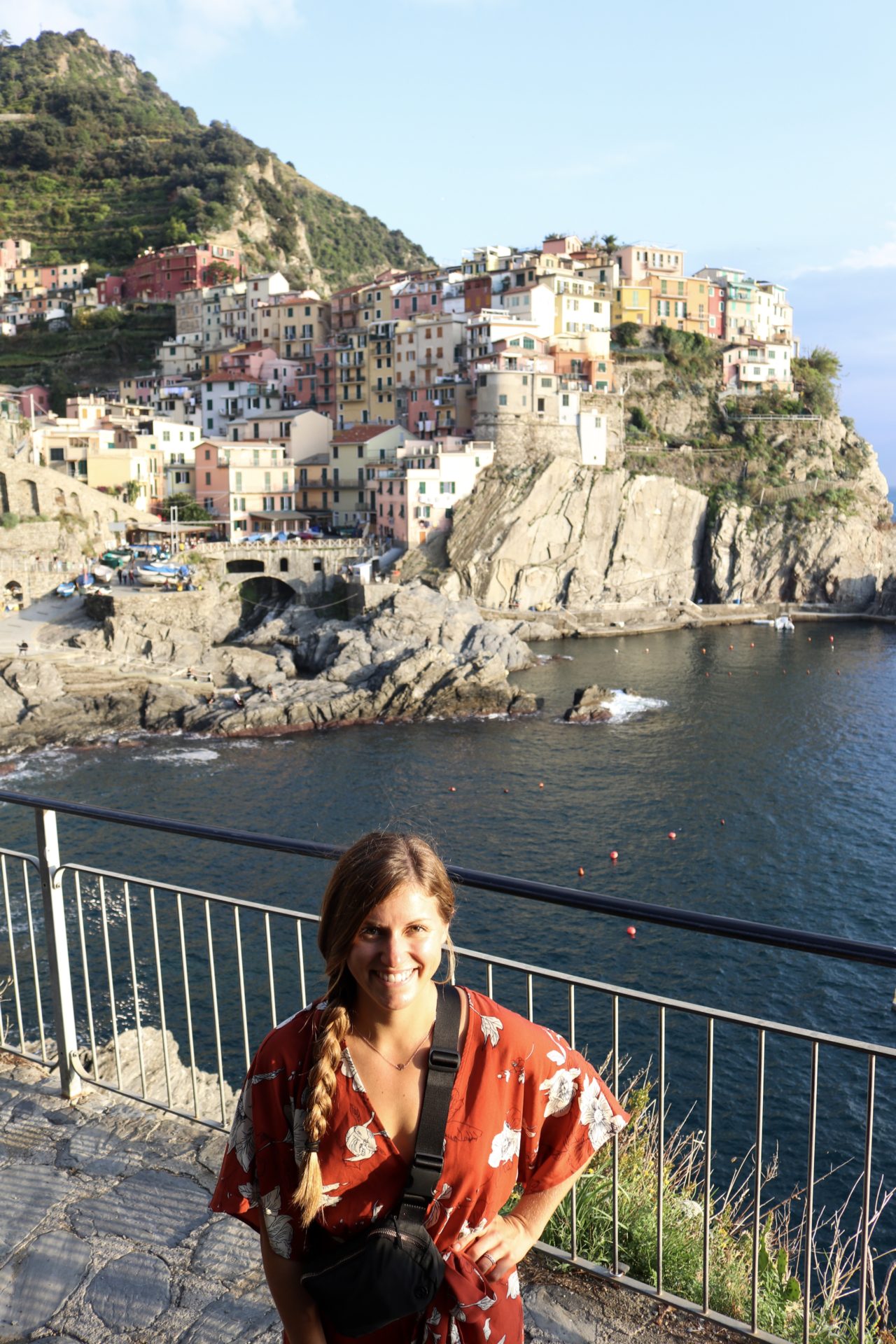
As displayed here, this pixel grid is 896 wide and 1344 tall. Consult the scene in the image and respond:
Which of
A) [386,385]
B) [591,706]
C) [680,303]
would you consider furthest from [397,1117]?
[680,303]

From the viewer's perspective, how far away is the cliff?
59.4 metres

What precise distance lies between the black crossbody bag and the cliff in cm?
5443

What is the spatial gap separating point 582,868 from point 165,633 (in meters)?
25.7

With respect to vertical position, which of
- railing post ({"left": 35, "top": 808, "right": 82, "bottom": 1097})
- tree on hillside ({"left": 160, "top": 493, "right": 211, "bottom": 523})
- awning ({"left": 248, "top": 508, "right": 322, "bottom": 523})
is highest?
railing post ({"left": 35, "top": 808, "right": 82, "bottom": 1097})

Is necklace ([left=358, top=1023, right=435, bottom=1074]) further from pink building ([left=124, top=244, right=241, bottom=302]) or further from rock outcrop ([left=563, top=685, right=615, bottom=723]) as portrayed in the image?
pink building ([left=124, top=244, right=241, bottom=302])

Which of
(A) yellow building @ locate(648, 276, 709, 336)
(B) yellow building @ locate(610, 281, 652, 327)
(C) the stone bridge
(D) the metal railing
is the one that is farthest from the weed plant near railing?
(A) yellow building @ locate(648, 276, 709, 336)

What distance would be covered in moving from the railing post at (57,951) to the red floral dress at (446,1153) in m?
2.46

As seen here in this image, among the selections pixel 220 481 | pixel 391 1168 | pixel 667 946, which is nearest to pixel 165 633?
pixel 220 481

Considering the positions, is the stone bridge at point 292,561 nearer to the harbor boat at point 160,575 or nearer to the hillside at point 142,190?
the harbor boat at point 160,575

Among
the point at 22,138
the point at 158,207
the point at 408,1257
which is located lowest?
the point at 408,1257

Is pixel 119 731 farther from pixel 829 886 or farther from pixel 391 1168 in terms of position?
pixel 391 1168

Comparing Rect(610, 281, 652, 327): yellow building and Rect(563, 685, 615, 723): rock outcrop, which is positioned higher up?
Rect(610, 281, 652, 327): yellow building

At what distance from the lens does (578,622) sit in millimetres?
58656

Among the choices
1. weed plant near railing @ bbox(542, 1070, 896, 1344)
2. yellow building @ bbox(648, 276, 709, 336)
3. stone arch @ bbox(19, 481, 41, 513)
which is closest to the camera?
Result: weed plant near railing @ bbox(542, 1070, 896, 1344)
